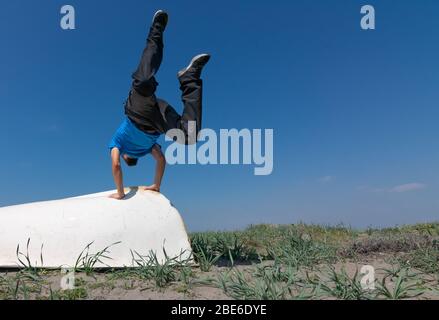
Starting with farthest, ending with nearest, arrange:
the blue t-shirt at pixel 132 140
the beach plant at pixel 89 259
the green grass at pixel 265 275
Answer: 1. the blue t-shirt at pixel 132 140
2. the beach plant at pixel 89 259
3. the green grass at pixel 265 275

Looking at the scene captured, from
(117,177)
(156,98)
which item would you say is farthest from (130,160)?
(156,98)

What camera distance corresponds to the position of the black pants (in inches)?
203

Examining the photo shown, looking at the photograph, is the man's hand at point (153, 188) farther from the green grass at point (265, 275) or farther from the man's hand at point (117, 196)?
the green grass at point (265, 275)

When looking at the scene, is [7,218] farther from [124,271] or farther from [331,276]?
[331,276]

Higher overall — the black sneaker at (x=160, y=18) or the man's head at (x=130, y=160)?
the black sneaker at (x=160, y=18)

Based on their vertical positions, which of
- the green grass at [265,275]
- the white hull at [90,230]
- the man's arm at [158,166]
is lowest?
the green grass at [265,275]

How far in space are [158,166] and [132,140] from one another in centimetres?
53

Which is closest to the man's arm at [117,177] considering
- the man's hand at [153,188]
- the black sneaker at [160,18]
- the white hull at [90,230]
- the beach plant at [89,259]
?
the white hull at [90,230]

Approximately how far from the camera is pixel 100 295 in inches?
141

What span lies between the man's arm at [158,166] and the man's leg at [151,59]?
87 cm

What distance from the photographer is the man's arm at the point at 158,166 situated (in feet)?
18.6

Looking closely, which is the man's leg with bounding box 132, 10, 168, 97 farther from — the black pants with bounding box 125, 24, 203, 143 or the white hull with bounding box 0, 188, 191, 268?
the white hull with bounding box 0, 188, 191, 268

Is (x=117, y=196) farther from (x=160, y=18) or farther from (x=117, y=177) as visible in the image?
(x=160, y=18)
